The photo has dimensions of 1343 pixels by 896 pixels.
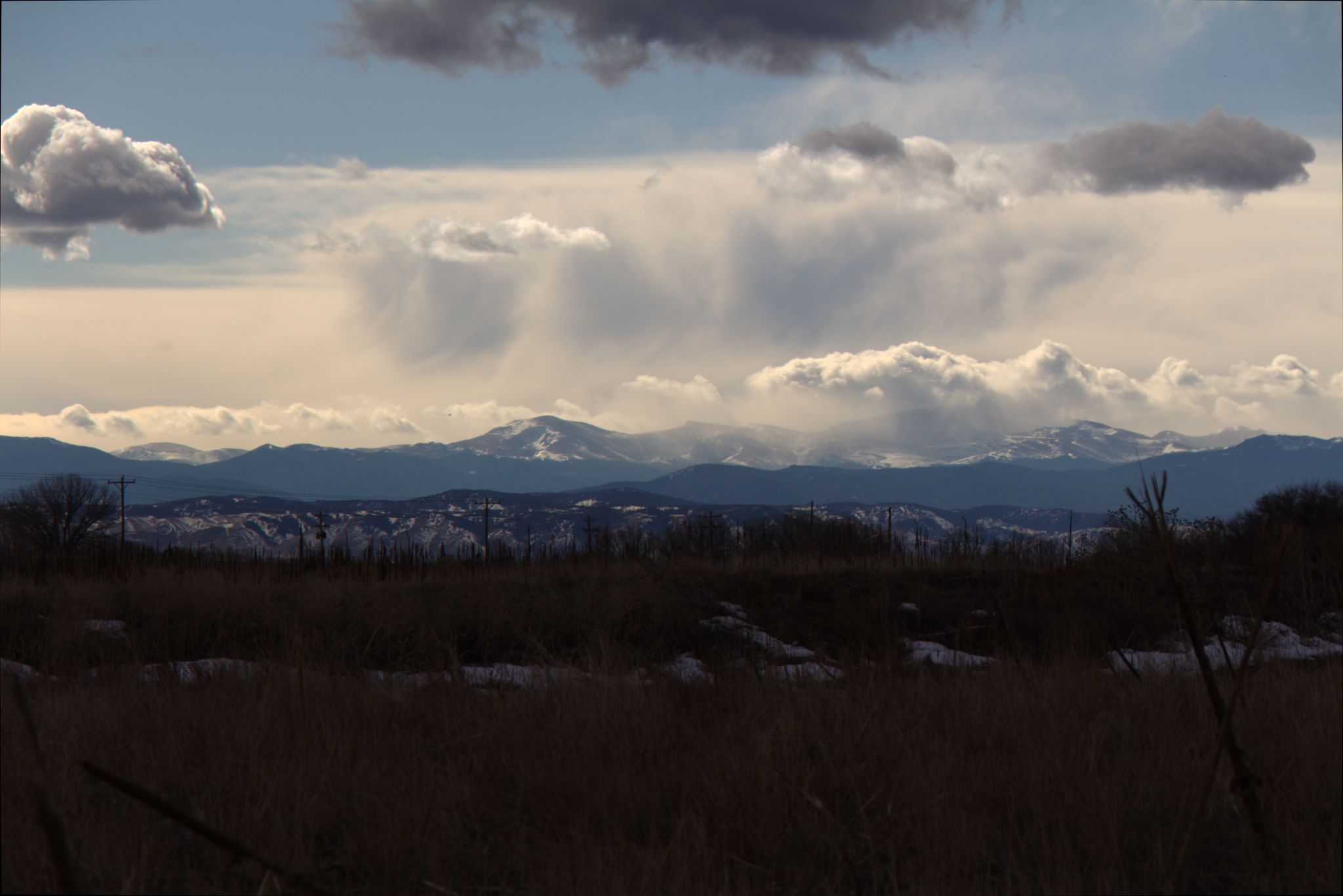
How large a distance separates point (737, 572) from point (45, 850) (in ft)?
85.6

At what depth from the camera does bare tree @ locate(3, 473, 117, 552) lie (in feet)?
222

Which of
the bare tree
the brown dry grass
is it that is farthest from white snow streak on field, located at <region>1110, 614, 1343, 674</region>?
the bare tree

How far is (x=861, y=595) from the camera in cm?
2614

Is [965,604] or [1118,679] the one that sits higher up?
[1118,679]

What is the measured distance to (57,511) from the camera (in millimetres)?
69938

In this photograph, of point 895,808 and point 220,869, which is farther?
point 895,808

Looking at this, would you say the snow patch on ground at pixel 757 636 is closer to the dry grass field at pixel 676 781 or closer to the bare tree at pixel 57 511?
the dry grass field at pixel 676 781

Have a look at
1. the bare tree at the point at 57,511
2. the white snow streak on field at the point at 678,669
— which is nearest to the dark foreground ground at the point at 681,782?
the white snow streak on field at the point at 678,669

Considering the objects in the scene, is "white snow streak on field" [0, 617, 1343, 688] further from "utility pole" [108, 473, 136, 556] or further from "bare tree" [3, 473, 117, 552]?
"bare tree" [3, 473, 117, 552]

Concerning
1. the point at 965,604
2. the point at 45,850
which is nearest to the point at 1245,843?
the point at 45,850

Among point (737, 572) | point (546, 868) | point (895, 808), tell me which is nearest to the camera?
point (546, 868)

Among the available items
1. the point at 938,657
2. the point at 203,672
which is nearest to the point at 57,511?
the point at 938,657

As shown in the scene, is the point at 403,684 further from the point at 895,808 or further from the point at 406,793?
the point at 895,808

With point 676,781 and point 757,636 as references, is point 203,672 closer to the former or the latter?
point 676,781
